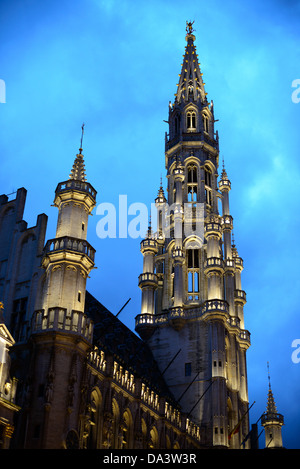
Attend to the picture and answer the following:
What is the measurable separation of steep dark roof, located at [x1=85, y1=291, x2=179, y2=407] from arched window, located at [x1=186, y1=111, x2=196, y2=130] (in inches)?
1473

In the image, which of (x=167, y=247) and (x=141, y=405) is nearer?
(x=141, y=405)

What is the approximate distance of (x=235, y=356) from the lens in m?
87.3

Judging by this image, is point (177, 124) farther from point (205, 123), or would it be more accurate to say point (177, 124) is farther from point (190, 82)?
point (190, 82)

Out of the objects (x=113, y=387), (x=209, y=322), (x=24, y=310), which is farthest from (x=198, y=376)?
(x=24, y=310)

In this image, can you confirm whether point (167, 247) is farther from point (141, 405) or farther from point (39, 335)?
point (39, 335)

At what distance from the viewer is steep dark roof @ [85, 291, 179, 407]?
6881 cm

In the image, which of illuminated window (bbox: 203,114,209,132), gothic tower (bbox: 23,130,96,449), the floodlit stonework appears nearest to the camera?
gothic tower (bbox: 23,130,96,449)

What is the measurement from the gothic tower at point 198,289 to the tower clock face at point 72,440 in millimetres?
30217

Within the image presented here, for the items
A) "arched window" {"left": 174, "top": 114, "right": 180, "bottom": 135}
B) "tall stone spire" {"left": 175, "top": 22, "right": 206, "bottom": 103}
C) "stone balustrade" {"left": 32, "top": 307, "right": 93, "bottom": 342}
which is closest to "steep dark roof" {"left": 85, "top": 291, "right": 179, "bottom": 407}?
"stone balustrade" {"left": 32, "top": 307, "right": 93, "bottom": 342}

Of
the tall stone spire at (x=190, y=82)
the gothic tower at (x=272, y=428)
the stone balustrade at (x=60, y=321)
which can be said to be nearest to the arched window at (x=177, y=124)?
the tall stone spire at (x=190, y=82)

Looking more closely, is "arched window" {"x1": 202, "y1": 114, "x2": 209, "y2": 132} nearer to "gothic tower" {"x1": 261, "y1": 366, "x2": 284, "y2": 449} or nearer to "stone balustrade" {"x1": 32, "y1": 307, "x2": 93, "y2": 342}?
"gothic tower" {"x1": 261, "y1": 366, "x2": 284, "y2": 449}
